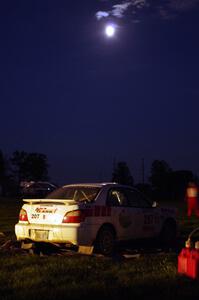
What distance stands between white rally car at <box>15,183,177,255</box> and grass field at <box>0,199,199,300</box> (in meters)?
0.51

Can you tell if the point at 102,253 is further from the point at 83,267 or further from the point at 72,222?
the point at 83,267

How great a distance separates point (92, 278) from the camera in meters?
8.31

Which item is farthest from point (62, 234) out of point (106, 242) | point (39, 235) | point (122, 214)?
point (122, 214)

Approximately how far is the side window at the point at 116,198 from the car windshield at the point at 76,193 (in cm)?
33

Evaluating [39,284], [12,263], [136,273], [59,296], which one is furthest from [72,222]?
[59,296]

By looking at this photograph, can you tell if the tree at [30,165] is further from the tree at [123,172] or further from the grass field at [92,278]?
the grass field at [92,278]

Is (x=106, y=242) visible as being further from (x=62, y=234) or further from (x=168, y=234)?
(x=168, y=234)

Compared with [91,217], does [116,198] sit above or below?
above

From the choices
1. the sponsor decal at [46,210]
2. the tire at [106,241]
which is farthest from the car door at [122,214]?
the sponsor decal at [46,210]

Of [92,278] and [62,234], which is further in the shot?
[62,234]

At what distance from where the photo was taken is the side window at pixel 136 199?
12375 millimetres

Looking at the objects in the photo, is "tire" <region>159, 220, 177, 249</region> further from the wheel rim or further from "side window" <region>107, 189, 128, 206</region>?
the wheel rim

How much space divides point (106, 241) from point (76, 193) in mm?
1277

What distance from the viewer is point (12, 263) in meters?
9.66
